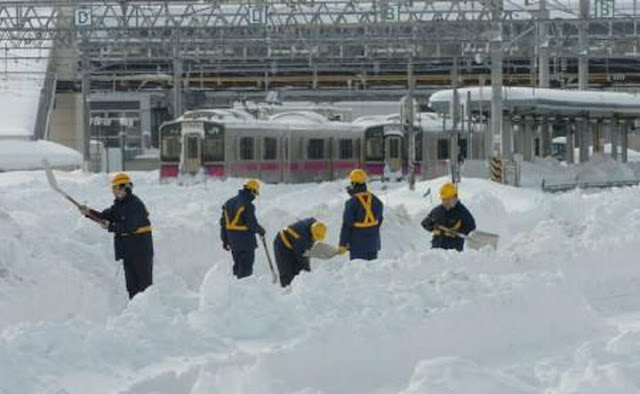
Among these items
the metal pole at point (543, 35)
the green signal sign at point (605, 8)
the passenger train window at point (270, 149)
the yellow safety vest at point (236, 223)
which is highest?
the green signal sign at point (605, 8)

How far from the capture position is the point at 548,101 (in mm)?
40125

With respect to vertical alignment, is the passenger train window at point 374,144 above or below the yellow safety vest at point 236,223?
below

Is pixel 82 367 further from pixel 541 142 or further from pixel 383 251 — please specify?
pixel 541 142

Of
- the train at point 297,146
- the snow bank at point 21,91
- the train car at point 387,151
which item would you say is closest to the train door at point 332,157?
the train at point 297,146

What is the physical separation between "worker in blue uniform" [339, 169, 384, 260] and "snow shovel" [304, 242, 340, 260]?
34 centimetres

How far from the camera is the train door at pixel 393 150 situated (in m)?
50.3

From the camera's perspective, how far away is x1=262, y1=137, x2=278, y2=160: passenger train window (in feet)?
154

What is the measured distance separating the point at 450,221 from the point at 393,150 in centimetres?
3404

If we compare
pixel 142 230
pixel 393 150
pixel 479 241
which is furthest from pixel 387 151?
pixel 142 230

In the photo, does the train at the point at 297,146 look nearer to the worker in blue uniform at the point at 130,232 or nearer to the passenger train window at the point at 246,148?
the passenger train window at the point at 246,148

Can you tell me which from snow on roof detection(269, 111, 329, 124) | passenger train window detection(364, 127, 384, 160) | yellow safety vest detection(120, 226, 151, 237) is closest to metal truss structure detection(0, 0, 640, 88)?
snow on roof detection(269, 111, 329, 124)

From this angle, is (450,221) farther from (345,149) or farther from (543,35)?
(345,149)

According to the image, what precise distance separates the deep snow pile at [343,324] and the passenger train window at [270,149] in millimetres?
27997

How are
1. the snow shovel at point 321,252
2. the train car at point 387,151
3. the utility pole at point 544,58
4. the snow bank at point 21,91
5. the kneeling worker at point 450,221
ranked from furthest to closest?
the snow bank at point 21,91
the train car at point 387,151
the utility pole at point 544,58
the kneeling worker at point 450,221
the snow shovel at point 321,252
